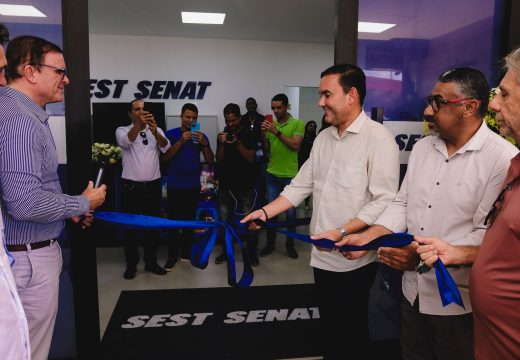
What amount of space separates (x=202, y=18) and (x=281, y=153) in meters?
3.45

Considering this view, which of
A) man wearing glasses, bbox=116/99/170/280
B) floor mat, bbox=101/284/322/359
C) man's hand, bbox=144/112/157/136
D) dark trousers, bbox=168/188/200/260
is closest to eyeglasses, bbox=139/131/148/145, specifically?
man wearing glasses, bbox=116/99/170/280

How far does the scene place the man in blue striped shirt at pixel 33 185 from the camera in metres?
1.72

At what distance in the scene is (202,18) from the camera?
743 cm

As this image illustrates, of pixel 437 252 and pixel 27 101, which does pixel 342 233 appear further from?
pixel 27 101

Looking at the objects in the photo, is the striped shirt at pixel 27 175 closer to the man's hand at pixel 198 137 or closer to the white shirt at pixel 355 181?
the white shirt at pixel 355 181

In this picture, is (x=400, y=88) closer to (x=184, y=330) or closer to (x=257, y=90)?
(x=184, y=330)

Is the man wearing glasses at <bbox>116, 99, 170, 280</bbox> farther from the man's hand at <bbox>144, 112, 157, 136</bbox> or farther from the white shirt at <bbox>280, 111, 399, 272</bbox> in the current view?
the white shirt at <bbox>280, 111, 399, 272</bbox>

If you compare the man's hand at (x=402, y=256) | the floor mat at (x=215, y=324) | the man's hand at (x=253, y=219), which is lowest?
the floor mat at (x=215, y=324)

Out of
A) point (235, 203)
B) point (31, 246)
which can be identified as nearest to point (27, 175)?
point (31, 246)

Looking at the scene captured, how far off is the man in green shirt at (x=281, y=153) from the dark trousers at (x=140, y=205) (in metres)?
1.41

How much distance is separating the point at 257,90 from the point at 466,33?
22.3 ft

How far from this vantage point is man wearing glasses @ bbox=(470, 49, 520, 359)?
4.36 feet

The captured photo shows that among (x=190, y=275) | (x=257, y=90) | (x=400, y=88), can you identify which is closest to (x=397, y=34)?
(x=400, y=88)

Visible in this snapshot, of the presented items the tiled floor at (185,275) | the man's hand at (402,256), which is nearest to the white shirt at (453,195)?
the man's hand at (402,256)
